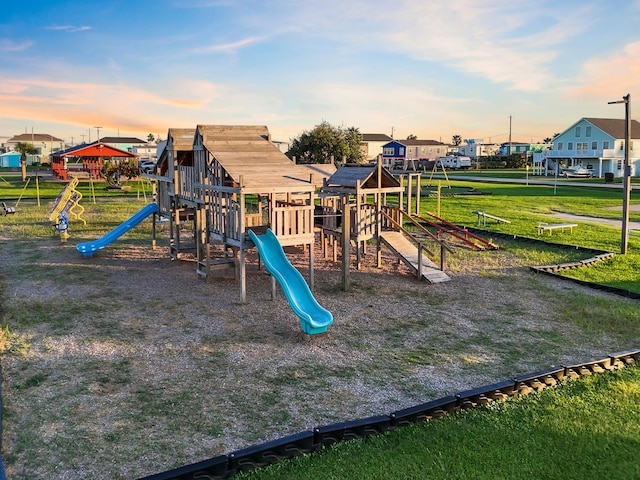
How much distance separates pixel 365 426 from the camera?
6.68 metres

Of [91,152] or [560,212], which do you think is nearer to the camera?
[560,212]

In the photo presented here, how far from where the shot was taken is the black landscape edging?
5.77 meters

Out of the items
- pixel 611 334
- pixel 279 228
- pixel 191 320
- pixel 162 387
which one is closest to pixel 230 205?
pixel 279 228

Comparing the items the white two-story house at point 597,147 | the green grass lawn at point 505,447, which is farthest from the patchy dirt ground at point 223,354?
the white two-story house at point 597,147

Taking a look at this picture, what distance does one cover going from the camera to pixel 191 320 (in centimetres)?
1149

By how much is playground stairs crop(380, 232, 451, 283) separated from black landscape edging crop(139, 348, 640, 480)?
20.6 ft

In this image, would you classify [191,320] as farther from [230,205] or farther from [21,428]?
[21,428]

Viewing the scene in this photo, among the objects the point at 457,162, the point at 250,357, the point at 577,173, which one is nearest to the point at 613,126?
the point at 577,173

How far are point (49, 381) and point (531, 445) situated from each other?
698cm

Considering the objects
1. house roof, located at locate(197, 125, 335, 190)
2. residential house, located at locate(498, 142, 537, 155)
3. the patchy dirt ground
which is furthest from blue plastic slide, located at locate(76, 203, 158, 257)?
residential house, located at locate(498, 142, 537, 155)

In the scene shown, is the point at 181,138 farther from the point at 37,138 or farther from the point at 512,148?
the point at 37,138

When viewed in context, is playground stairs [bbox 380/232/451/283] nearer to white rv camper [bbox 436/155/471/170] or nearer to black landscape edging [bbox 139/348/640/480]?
black landscape edging [bbox 139/348/640/480]

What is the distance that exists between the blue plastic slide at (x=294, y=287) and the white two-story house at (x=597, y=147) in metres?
57.3

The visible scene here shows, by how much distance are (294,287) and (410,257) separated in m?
5.19
